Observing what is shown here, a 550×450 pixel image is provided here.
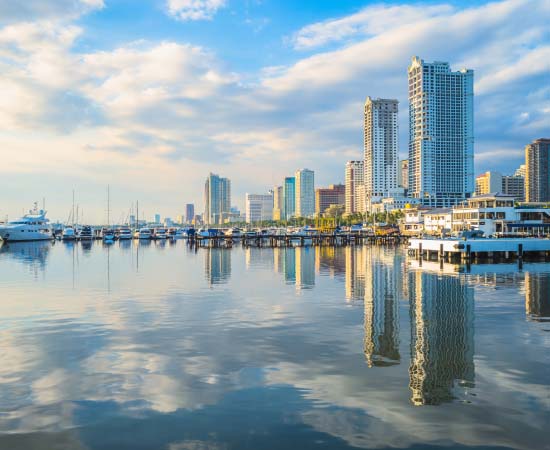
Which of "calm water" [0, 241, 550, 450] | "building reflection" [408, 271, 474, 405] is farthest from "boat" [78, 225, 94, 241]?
"building reflection" [408, 271, 474, 405]

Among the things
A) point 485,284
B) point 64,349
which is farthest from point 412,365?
point 485,284

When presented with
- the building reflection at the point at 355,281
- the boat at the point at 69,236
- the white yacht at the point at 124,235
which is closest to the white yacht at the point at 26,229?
the boat at the point at 69,236

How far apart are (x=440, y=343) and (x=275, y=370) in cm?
913

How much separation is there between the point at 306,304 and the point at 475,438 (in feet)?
77.1

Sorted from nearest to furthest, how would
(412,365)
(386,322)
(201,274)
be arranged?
(412,365) → (386,322) → (201,274)

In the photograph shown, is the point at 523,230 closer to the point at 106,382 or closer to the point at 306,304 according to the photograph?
the point at 306,304

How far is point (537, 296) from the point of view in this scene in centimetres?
4022

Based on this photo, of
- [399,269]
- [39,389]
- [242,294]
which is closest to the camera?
[39,389]

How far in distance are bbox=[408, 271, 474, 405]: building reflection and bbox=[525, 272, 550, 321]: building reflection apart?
12.6 ft

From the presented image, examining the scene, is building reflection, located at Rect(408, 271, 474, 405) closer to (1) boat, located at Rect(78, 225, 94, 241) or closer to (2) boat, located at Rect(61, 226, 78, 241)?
(2) boat, located at Rect(61, 226, 78, 241)

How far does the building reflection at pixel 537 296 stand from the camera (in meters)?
32.3

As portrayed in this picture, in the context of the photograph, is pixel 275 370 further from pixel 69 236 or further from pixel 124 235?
pixel 124 235

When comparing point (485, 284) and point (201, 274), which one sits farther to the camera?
point (201, 274)

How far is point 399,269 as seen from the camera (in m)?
65.4
